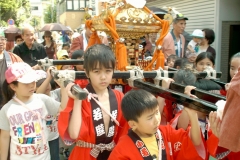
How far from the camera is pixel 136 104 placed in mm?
1608

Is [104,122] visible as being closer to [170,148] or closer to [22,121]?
[170,148]

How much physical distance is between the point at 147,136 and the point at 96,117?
1.19 feet

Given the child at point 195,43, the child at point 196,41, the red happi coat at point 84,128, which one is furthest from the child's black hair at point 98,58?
the child at point 196,41

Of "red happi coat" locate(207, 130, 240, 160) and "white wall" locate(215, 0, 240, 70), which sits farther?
"white wall" locate(215, 0, 240, 70)

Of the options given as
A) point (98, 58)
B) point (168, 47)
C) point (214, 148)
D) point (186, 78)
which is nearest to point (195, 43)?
point (168, 47)

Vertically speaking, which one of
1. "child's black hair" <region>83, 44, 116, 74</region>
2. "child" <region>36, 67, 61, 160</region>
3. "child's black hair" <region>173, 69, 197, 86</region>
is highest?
"child's black hair" <region>83, 44, 116, 74</region>

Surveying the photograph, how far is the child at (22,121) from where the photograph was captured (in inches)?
86.0

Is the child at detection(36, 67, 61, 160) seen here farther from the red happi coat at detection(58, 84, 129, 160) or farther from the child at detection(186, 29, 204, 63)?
the child at detection(186, 29, 204, 63)

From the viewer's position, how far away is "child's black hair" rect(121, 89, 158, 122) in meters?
1.59

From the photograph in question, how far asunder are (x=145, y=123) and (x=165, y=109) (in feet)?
3.03

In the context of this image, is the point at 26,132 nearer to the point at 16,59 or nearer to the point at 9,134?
the point at 9,134

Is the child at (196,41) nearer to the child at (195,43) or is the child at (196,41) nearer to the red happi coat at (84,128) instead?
the child at (195,43)

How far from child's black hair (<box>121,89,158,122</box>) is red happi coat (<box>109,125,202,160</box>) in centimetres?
16

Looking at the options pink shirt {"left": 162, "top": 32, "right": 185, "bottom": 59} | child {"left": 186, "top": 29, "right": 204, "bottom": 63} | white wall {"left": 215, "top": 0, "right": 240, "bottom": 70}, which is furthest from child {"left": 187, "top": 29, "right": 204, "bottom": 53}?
white wall {"left": 215, "top": 0, "right": 240, "bottom": 70}
